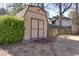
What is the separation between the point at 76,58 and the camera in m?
2.05

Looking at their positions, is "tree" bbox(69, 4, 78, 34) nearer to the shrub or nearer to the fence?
the fence

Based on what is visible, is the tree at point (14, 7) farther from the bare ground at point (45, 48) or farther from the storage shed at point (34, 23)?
the bare ground at point (45, 48)

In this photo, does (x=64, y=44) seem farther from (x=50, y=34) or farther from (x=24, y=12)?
(x=24, y=12)

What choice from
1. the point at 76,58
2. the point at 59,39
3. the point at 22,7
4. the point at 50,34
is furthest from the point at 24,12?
the point at 76,58

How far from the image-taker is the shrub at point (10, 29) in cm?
209

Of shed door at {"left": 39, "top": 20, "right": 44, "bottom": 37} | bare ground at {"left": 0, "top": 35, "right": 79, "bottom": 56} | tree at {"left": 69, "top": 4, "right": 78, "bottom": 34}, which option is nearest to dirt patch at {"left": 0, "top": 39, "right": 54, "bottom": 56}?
bare ground at {"left": 0, "top": 35, "right": 79, "bottom": 56}

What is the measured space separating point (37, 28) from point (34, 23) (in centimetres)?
8

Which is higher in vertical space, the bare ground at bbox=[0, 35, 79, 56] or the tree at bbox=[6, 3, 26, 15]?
the tree at bbox=[6, 3, 26, 15]

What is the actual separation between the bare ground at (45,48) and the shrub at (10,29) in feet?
0.26

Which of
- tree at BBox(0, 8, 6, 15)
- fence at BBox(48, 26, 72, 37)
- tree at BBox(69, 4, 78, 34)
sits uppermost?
tree at BBox(0, 8, 6, 15)

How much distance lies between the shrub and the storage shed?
3.1 inches

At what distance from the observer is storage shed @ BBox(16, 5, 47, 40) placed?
2.09m

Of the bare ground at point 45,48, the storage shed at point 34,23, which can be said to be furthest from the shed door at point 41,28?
the bare ground at point 45,48

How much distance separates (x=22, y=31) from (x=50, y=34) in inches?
14.4
